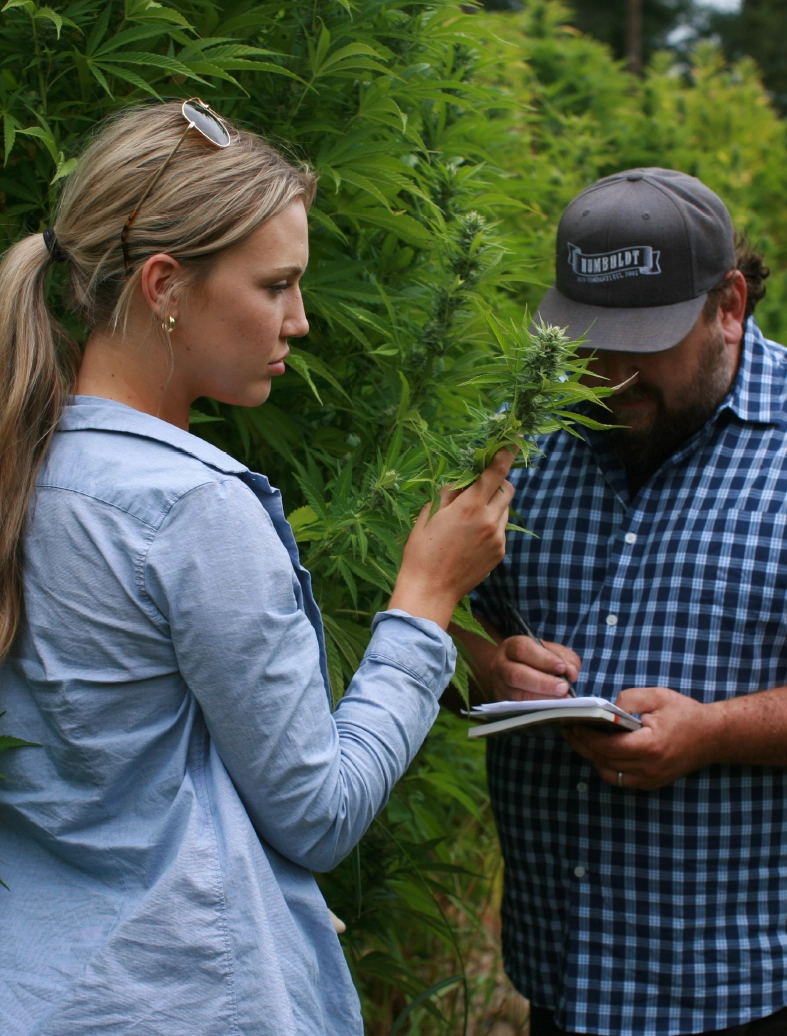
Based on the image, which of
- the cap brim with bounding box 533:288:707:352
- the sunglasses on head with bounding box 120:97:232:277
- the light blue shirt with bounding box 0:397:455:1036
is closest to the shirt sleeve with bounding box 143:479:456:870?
the light blue shirt with bounding box 0:397:455:1036

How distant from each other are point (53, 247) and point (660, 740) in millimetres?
1458

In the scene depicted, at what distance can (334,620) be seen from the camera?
2.05m

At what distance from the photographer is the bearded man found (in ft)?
7.22

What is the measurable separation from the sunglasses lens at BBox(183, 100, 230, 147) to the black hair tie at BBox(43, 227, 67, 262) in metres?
0.27

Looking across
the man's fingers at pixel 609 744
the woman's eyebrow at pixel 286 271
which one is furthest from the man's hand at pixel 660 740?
the woman's eyebrow at pixel 286 271

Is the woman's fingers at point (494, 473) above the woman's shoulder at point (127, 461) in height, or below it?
below

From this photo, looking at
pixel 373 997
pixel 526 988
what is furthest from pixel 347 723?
pixel 373 997

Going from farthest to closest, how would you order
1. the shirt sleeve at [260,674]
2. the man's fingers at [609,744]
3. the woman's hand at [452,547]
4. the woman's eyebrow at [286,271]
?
the man's fingers at [609,744] → the woman's hand at [452,547] → the woman's eyebrow at [286,271] → the shirt sleeve at [260,674]

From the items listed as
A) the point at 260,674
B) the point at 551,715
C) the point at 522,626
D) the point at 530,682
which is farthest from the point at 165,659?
the point at 522,626

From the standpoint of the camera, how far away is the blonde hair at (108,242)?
143 cm

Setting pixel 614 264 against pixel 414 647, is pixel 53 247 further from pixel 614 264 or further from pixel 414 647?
pixel 614 264

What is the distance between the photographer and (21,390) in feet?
4.76

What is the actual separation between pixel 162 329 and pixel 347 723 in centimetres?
63

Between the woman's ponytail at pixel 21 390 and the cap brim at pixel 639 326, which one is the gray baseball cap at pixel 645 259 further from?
the woman's ponytail at pixel 21 390
